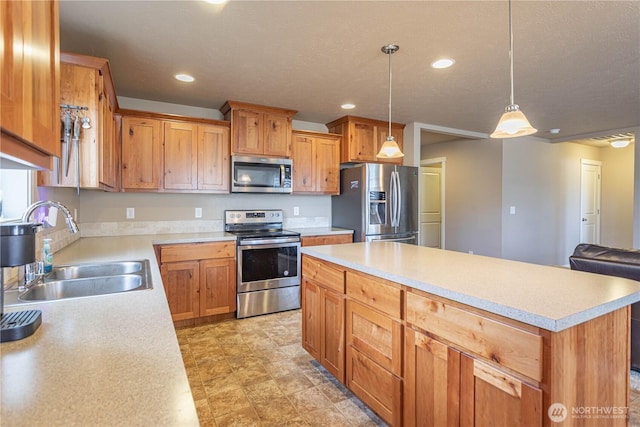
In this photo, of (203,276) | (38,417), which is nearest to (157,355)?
(38,417)

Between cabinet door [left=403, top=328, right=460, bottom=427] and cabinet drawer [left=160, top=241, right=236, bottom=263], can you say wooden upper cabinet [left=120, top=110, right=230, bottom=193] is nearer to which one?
cabinet drawer [left=160, top=241, right=236, bottom=263]

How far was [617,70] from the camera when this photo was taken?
280 cm

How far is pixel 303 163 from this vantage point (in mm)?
→ 4152

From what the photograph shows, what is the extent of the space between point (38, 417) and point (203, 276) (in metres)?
2.82

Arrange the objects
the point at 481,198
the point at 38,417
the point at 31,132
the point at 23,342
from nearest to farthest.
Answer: the point at 38,417 < the point at 31,132 < the point at 23,342 < the point at 481,198

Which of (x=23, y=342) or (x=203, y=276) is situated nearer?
(x=23, y=342)

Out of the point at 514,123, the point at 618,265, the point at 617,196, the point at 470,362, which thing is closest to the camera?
the point at 470,362

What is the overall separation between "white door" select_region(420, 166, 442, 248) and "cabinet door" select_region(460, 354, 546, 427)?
538 centimetres

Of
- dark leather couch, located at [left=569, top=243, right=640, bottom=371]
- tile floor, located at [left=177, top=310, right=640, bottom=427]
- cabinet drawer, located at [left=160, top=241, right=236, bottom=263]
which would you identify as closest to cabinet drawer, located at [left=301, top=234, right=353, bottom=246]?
cabinet drawer, located at [left=160, top=241, right=236, bottom=263]

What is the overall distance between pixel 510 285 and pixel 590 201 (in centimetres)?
709

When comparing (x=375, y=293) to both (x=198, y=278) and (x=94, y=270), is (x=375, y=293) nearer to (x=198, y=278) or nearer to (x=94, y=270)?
(x=94, y=270)

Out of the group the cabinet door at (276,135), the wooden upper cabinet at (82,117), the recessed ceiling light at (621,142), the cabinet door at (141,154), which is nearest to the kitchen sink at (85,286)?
the wooden upper cabinet at (82,117)

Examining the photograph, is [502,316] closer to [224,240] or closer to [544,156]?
[224,240]

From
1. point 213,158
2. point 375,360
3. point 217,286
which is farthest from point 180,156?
point 375,360
